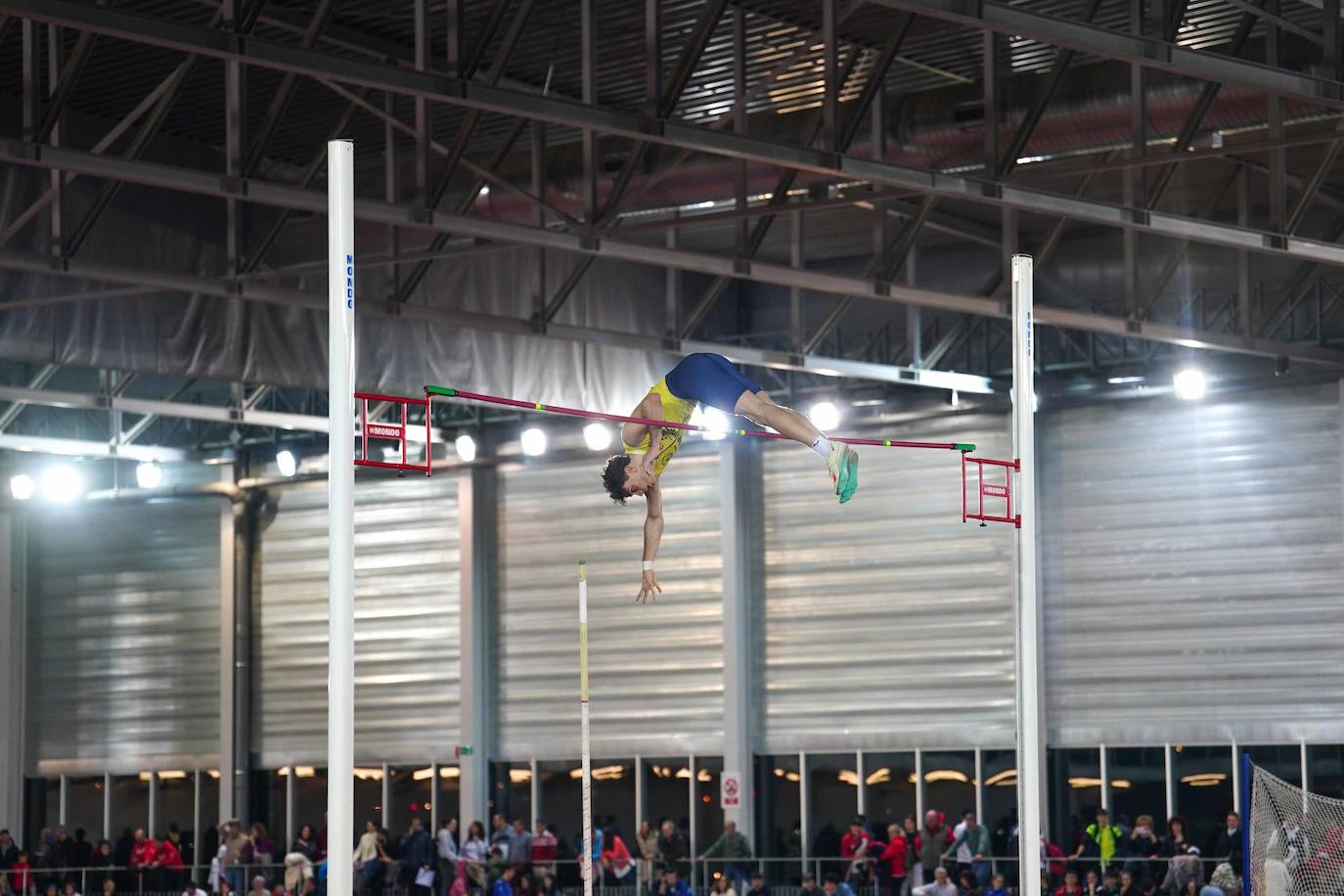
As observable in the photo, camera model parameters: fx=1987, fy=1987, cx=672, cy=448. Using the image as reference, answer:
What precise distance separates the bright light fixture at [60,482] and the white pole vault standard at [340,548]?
2343 centimetres

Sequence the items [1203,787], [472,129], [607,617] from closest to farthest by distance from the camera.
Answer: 1. [472,129]
2. [1203,787]
3. [607,617]

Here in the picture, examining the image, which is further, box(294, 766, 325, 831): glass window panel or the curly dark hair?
box(294, 766, 325, 831): glass window panel

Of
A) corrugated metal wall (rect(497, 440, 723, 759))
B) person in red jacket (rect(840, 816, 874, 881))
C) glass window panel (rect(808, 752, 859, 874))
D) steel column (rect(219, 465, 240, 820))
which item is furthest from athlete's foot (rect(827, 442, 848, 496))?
steel column (rect(219, 465, 240, 820))

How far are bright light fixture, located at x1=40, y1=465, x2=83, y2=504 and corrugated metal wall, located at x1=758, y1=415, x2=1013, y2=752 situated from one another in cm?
1117

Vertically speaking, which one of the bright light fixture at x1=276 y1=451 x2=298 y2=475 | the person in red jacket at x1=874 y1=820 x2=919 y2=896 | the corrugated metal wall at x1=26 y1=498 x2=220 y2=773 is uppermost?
the bright light fixture at x1=276 y1=451 x2=298 y2=475

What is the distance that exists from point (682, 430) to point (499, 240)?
766 centimetres

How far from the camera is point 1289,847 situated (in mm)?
19484

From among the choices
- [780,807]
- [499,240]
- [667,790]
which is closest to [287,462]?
[667,790]

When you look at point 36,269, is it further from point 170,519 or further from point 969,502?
point 170,519

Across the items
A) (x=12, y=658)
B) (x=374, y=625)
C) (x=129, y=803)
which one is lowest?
(x=129, y=803)

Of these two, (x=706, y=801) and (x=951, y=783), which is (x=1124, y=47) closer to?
(x=951, y=783)

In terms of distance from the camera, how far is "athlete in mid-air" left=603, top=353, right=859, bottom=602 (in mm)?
12328

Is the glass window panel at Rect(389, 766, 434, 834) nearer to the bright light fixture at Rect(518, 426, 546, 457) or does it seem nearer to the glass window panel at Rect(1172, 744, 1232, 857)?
the bright light fixture at Rect(518, 426, 546, 457)

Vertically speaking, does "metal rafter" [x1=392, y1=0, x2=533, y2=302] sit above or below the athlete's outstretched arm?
above
